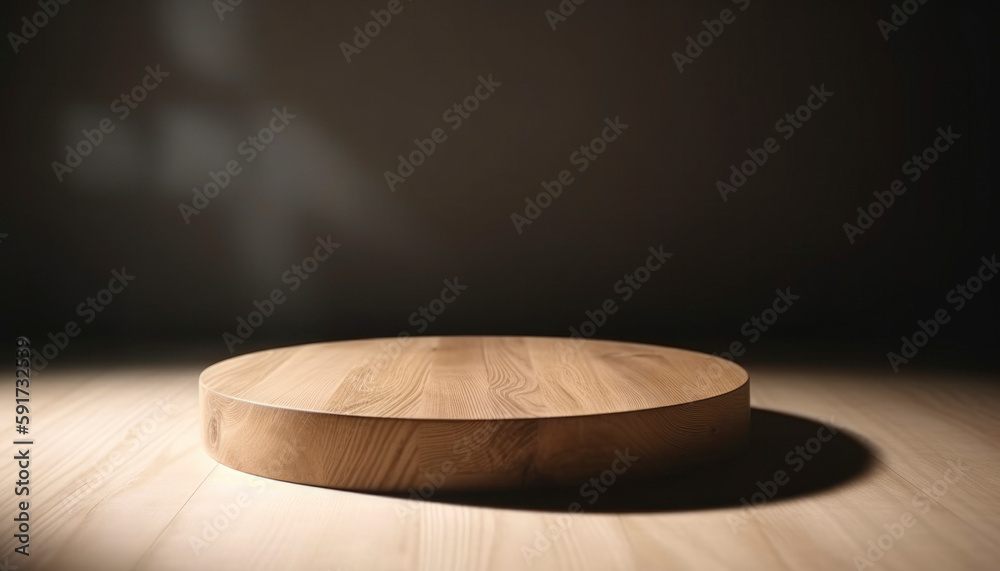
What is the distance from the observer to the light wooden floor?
3.98 feet

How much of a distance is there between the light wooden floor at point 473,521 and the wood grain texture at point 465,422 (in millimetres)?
46

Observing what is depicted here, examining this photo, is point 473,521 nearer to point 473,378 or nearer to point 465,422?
point 465,422

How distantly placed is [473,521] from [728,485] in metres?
0.49

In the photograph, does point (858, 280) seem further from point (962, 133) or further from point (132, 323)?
point (132, 323)

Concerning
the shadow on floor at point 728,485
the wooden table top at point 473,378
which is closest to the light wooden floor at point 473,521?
the shadow on floor at point 728,485

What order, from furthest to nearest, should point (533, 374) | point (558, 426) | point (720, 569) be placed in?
1. point (533, 374)
2. point (558, 426)
3. point (720, 569)

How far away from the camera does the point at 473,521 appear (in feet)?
4.47

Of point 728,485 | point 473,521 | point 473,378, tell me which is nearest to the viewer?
point 473,521

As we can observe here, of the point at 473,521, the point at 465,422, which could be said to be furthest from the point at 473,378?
the point at 473,521

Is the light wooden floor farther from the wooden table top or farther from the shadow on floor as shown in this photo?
the wooden table top

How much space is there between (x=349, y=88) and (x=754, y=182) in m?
1.75

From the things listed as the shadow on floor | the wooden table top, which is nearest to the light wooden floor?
the shadow on floor

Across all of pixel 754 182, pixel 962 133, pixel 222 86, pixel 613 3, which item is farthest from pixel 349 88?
pixel 962 133

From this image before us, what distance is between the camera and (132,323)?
3.64 meters
